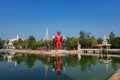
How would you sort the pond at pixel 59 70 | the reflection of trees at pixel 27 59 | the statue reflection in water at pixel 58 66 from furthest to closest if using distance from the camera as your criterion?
the reflection of trees at pixel 27 59, the statue reflection in water at pixel 58 66, the pond at pixel 59 70

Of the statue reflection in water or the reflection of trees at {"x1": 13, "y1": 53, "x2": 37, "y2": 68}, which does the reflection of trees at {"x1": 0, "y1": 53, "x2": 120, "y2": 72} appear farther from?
the statue reflection in water

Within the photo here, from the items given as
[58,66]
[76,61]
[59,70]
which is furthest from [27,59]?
[59,70]

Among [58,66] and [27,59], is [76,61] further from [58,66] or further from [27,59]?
[27,59]

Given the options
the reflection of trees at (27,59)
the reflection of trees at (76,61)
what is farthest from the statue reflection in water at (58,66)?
the reflection of trees at (27,59)

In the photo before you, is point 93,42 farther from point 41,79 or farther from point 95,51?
point 41,79

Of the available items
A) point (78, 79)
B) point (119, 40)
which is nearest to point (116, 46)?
point (119, 40)

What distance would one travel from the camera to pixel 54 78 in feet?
69.3

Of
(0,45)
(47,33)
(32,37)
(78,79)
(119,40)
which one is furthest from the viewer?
(0,45)

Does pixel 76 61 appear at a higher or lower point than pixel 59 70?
higher

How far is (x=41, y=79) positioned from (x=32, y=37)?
231 ft

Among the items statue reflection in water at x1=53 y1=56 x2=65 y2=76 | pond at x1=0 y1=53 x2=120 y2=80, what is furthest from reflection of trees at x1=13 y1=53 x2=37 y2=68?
statue reflection in water at x1=53 y1=56 x2=65 y2=76

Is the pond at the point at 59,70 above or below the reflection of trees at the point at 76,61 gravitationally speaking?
below

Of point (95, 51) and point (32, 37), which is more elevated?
point (32, 37)

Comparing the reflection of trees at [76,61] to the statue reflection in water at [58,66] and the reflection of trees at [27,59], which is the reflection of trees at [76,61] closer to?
the reflection of trees at [27,59]
